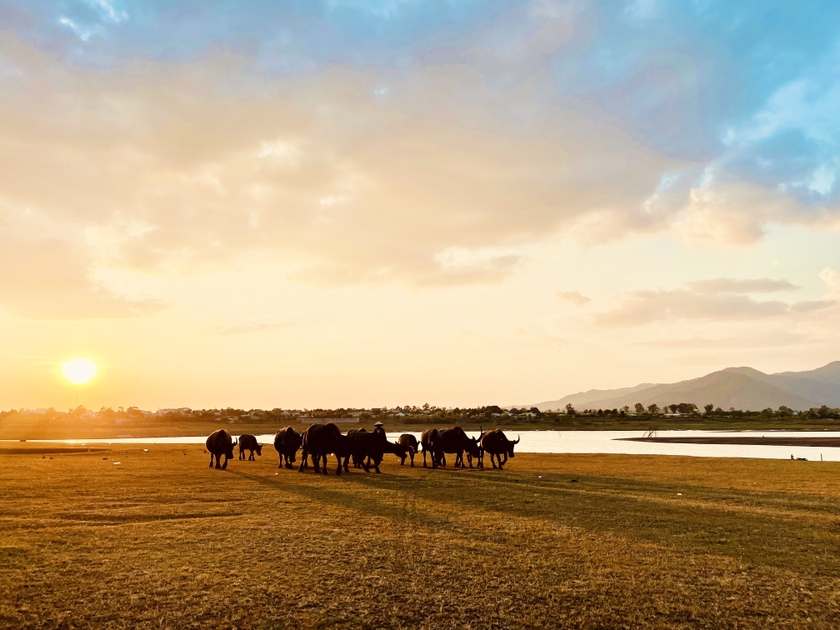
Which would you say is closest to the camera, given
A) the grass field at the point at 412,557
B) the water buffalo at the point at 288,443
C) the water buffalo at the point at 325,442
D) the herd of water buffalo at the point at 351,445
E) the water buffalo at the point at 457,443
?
the grass field at the point at 412,557

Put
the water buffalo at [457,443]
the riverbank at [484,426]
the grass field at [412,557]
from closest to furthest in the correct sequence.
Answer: the grass field at [412,557]
the water buffalo at [457,443]
the riverbank at [484,426]

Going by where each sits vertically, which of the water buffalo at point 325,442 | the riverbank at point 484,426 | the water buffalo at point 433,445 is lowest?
the riverbank at point 484,426

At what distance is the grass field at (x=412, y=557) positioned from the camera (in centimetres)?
714

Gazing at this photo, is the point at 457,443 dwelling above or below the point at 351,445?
below

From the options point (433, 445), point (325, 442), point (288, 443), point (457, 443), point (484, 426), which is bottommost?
point (484, 426)

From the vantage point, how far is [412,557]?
9633 mm

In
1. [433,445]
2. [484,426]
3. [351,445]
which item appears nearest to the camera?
[351,445]

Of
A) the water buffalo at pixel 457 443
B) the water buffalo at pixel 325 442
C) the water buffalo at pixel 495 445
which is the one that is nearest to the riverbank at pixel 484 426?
the water buffalo at pixel 457 443

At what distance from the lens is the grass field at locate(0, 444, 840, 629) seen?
714cm

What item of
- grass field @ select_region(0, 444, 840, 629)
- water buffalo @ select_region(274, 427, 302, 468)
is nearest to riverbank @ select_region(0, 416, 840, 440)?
water buffalo @ select_region(274, 427, 302, 468)

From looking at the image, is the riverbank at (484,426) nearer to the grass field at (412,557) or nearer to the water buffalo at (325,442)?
the water buffalo at (325,442)

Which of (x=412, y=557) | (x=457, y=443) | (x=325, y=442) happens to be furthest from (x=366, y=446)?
(x=412, y=557)

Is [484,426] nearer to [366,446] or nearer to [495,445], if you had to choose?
[495,445]

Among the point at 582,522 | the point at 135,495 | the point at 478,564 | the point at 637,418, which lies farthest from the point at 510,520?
the point at 637,418
